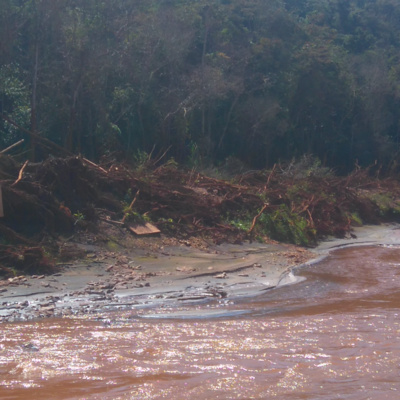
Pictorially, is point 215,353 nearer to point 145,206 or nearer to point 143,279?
point 143,279

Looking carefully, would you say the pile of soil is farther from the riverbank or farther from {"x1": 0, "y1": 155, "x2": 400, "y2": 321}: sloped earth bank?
the riverbank

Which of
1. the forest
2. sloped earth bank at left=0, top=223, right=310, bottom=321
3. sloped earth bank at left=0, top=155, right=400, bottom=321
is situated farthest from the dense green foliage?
sloped earth bank at left=0, top=223, right=310, bottom=321

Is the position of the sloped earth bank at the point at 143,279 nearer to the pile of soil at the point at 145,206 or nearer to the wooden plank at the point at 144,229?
the wooden plank at the point at 144,229

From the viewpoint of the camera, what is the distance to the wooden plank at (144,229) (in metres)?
12.4

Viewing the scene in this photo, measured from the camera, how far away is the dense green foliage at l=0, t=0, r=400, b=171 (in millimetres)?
21594

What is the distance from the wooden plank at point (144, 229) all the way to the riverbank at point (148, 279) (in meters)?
0.21

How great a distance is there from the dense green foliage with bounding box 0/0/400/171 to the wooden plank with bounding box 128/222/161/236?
803 cm

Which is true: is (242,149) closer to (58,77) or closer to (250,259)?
(58,77)

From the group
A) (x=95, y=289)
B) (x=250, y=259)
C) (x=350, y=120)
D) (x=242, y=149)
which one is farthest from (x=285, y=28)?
(x=95, y=289)

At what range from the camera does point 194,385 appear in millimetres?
5699

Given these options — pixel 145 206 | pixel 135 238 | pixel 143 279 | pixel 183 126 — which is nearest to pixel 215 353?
pixel 143 279

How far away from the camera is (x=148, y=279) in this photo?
32.1 ft

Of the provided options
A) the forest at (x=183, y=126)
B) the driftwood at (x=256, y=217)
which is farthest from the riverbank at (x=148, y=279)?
the driftwood at (x=256, y=217)

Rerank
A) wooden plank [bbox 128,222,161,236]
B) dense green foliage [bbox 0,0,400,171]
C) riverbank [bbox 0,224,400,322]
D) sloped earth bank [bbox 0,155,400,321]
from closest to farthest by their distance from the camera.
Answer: riverbank [bbox 0,224,400,322]
sloped earth bank [bbox 0,155,400,321]
wooden plank [bbox 128,222,161,236]
dense green foliage [bbox 0,0,400,171]
